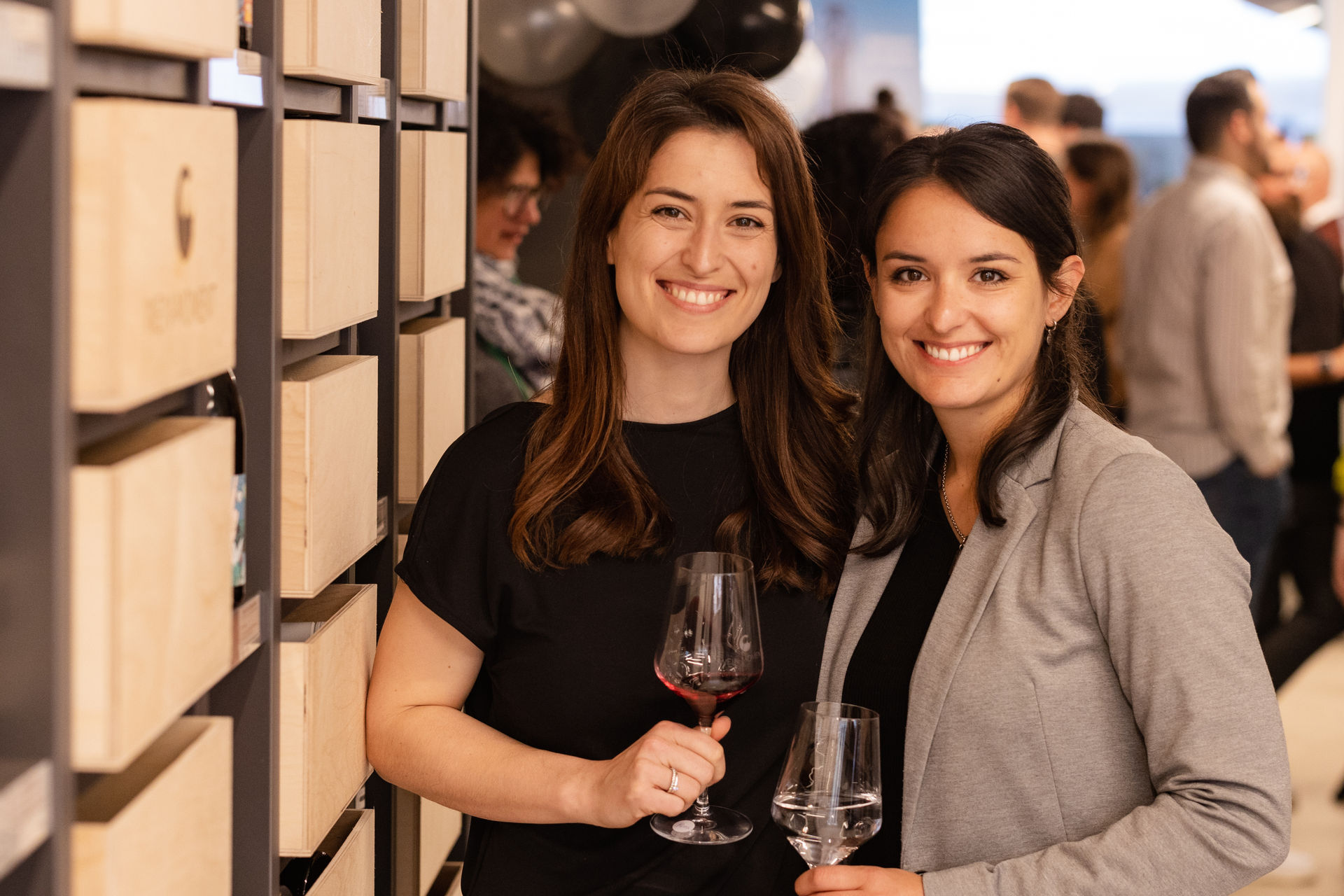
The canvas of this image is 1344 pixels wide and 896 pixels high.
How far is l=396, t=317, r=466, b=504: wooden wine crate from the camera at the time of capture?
6.93 ft

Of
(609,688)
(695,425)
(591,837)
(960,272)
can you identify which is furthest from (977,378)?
(591,837)

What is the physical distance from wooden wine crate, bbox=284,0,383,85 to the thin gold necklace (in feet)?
2.94

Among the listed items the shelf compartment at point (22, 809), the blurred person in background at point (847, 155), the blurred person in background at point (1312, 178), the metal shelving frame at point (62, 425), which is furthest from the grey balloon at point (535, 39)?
the blurred person in background at point (1312, 178)

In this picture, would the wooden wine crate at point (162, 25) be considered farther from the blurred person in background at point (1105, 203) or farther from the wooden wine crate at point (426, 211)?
the blurred person in background at point (1105, 203)

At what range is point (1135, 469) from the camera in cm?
142

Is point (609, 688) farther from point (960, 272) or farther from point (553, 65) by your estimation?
point (553, 65)

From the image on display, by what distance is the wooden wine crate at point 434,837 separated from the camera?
2.32 m

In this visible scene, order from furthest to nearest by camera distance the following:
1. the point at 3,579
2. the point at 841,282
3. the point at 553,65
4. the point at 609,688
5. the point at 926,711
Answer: the point at 553,65 < the point at 841,282 < the point at 609,688 < the point at 926,711 < the point at 3,579

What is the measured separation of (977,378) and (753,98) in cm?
48

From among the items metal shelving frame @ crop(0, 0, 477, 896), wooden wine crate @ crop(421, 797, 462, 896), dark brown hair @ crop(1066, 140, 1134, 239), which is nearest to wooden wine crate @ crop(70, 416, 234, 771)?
metal shelving frame @ crop(0, 0, 477, 896)

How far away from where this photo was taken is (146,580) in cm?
99

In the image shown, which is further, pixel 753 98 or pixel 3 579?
pixel 753 98

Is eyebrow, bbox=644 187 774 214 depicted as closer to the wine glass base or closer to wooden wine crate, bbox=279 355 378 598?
wooden wine crate, bbox=279 355 378 598

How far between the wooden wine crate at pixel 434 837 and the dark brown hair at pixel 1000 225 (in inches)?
38.2
